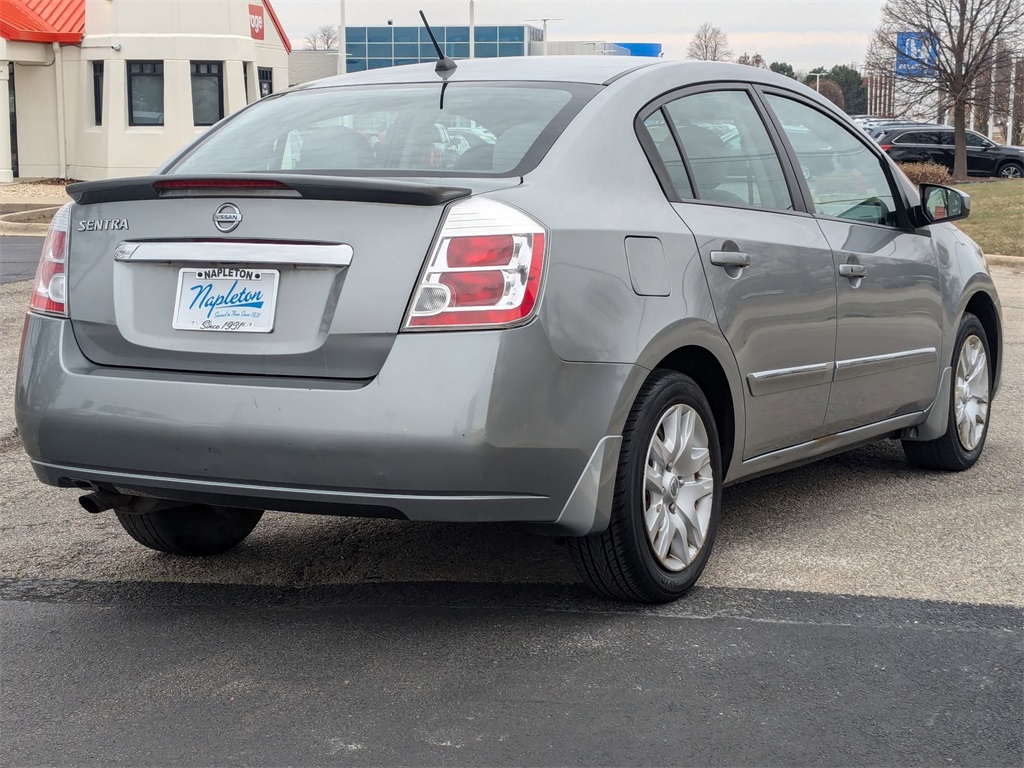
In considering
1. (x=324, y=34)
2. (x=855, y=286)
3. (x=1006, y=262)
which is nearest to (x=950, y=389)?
(x=855, y=286)

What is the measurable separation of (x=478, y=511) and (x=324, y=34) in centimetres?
13061

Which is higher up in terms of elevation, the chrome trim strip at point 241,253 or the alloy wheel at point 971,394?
the chrome trim strip at point 241,253

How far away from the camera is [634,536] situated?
384 cm

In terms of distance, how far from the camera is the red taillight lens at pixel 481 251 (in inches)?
136

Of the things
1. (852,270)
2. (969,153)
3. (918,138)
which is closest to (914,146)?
(918,138)

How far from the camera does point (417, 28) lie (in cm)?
10288

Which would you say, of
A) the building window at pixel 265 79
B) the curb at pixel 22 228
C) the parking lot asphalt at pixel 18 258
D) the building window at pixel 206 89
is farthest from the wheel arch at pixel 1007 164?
the parking lot asphalt at pixel 18 258

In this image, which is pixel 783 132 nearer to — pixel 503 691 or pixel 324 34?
pixel 503 691

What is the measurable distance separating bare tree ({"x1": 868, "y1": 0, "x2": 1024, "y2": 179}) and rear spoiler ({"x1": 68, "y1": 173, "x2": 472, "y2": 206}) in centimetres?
3688

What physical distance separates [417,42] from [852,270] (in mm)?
103327

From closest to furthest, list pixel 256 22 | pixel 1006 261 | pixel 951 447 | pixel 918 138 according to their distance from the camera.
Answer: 1. pixel 951 447
2. pixel 1006 261
3. pixel 256 22
4. pixel 918 138

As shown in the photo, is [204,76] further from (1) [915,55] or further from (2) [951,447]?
(2) [951,447]

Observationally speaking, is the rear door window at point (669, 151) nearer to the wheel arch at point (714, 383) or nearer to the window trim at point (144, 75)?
the wheel arch at point (714, 383)

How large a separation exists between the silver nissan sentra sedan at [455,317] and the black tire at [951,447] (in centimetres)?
120
